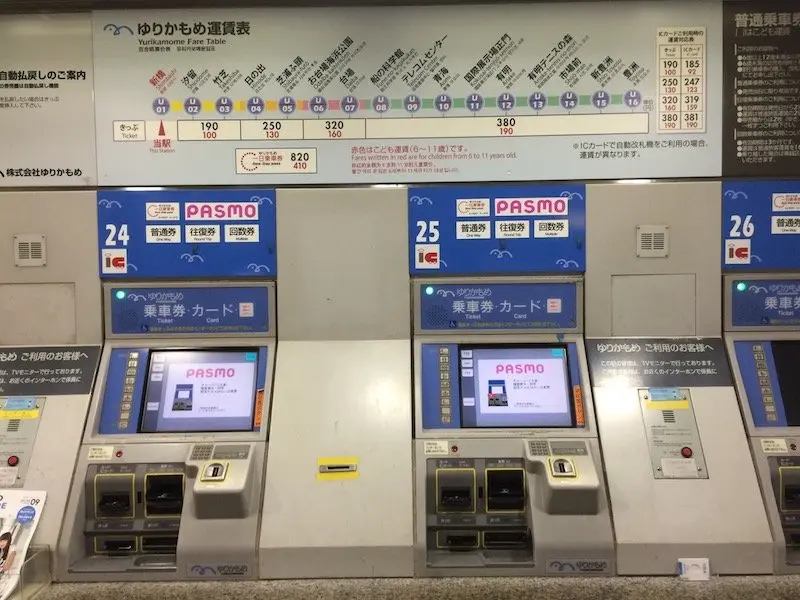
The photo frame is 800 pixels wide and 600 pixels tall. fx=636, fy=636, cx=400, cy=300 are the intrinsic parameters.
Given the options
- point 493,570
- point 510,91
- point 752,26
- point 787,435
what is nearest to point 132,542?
point 493,570

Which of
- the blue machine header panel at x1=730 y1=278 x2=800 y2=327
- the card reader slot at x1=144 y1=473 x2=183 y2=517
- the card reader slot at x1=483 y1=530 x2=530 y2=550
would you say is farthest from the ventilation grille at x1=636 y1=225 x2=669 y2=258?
the card reader slot at x1=144 y1=473 x2=183 y2=517

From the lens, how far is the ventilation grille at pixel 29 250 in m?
2.71

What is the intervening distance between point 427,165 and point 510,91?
1.56 ft

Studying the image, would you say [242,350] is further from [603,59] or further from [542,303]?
[603,59]

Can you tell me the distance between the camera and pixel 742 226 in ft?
8.88

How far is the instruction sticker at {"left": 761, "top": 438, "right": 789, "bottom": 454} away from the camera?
2.43 metres

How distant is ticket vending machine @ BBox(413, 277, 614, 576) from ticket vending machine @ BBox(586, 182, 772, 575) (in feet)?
0.32

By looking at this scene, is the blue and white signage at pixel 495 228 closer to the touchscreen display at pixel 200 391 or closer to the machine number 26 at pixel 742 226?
the machine number 26 at pixel 742 226

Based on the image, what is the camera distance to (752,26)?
107 inches

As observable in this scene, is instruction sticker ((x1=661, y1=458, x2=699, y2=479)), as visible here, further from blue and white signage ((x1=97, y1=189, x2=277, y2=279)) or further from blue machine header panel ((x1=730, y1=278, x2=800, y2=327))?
blue and white signage ((x1=97, y1=189, x2=277, y2=279))

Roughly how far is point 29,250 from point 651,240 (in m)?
2.64

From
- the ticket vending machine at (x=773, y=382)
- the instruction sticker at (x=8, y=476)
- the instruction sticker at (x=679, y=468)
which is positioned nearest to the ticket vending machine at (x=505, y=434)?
the instruction sticker at (x=679, y=468)

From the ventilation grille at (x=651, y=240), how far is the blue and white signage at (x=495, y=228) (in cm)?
24

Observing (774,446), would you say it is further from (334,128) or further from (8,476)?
(8,476)
